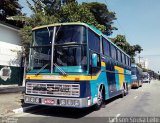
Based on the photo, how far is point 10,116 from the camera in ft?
31.7

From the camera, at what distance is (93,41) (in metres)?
11.1

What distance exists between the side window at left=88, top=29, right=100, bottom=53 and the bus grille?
6.50 feet

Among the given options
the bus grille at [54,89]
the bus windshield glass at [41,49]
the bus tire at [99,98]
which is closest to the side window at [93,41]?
the bus windshield glass at [41,49]

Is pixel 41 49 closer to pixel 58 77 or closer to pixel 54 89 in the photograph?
pixel 58 77

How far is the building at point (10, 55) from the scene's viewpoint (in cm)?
2342

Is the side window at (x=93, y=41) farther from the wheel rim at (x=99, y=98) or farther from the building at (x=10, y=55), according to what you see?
the building at (x=10, y=55)

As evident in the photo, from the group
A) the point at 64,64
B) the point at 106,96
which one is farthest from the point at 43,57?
the point at 106,96

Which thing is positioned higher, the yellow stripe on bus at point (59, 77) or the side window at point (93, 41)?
the side window at point (93, 41)

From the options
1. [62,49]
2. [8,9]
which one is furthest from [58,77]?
[8,9]

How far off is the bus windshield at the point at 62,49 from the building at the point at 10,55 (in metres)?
13.3

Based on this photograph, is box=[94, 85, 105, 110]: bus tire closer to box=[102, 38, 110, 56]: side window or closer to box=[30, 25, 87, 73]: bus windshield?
box=[102, 38, 110, 56]: side window

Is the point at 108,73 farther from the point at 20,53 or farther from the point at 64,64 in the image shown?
the point at 20,53

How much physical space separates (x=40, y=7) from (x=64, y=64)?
1611 centimetres

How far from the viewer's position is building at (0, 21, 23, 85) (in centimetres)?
2342
